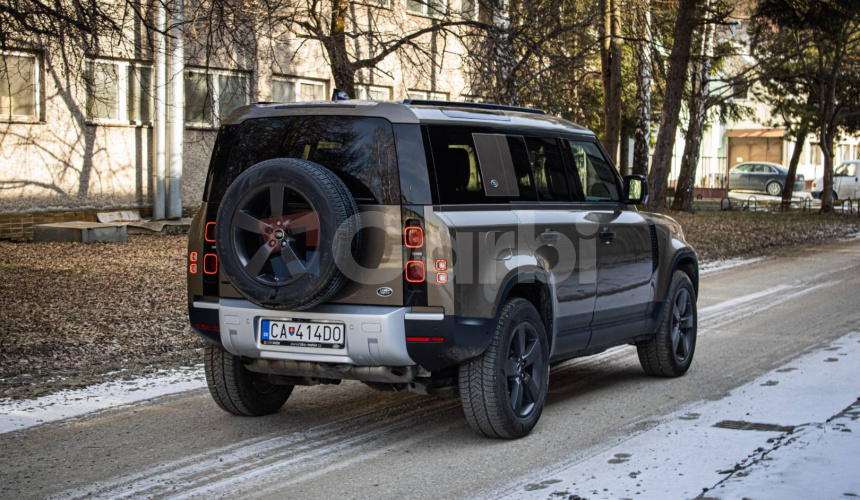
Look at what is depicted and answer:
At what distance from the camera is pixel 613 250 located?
7.56m

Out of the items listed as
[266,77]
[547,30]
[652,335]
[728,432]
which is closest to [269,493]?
[728,432]

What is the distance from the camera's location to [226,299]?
6.34 meters

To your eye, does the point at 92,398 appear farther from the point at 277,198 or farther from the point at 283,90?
the point at 283,90

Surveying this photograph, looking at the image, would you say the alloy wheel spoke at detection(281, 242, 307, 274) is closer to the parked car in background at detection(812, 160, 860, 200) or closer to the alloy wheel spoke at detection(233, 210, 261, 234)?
the alloy wheel spoke at detection(233, 210, 261, 234)

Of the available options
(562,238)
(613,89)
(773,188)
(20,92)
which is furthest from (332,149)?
(773,188)

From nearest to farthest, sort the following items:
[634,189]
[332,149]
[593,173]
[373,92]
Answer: [332,149]
[593,173]
[634,189]
[373,92]

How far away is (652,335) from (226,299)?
356 centimetres

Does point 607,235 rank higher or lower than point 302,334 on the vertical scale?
higher

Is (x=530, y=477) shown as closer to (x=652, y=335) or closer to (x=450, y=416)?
(x=450, y=416)

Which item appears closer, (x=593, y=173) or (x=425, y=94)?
(x=593, y=173)

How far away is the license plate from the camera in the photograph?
5.98m

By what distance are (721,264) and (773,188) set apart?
133 feet

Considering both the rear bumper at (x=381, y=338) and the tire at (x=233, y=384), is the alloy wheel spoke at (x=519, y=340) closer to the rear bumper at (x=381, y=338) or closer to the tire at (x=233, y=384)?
the rear bumper at (x=381, y=338)

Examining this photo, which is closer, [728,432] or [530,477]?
[530,477]
